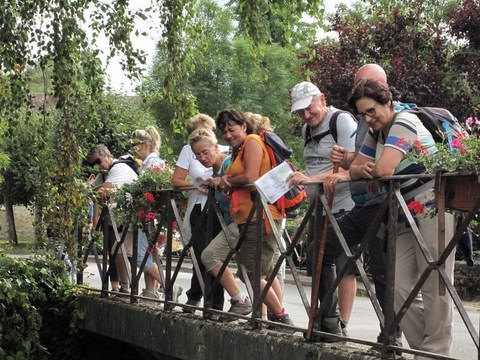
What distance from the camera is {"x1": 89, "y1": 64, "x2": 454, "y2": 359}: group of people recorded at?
6.52 m

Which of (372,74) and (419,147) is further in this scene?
(372,74)

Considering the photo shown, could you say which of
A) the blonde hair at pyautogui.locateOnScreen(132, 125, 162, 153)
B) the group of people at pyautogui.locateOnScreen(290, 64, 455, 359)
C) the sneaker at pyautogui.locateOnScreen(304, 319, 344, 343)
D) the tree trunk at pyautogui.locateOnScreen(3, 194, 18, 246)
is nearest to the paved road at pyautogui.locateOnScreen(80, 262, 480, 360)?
the sneaker at pyautogui.locateOnScreen(304, 319, 344, 343)

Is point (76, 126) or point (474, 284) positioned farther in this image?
point (474, 284)

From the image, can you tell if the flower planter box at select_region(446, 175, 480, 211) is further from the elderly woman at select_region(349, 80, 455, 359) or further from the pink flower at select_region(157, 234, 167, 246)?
the pink flower at select_region(157, 234, 167, 246)

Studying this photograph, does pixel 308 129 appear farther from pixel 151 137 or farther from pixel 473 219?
pixel 151 137

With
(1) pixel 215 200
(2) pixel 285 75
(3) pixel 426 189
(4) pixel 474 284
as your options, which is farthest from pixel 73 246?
(2) pixel 285 75

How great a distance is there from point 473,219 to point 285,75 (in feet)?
113

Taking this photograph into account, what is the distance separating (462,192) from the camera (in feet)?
19.9

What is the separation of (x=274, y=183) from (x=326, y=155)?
0.39 metres

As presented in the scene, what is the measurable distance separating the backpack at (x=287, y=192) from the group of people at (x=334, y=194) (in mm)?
52

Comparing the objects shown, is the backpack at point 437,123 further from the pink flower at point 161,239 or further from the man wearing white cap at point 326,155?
the pink flower at point 161,239

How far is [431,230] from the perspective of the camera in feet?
21.4

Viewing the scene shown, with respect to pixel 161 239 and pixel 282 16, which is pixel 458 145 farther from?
pixel 161 239

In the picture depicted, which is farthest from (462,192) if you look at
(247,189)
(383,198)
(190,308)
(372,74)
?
(190,308)
